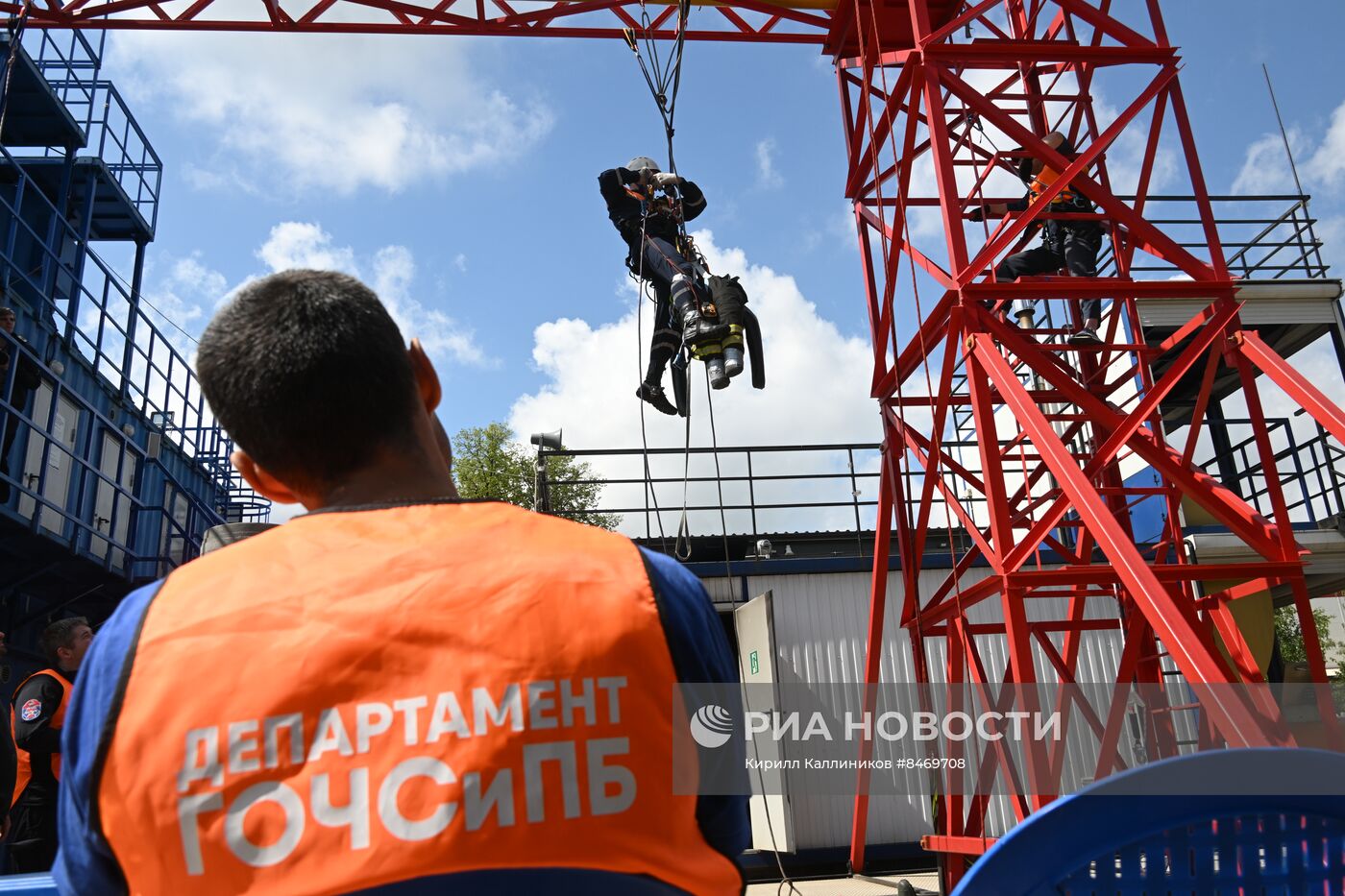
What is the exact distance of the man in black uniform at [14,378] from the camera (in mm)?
8602

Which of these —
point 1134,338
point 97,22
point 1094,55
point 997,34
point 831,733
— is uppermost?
point 97,22

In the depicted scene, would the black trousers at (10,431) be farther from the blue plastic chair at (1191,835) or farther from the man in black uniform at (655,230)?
the blue plastic chair at (1191,835)

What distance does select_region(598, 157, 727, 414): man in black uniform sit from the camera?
22.5ft

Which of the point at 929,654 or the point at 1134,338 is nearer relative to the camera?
the point at 1134,338

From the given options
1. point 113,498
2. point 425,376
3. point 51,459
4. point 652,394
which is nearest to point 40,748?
point 652,394

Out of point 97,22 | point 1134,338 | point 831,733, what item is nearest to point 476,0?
point 97,22

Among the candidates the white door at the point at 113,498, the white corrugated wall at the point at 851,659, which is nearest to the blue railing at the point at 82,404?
the white door at the point at 113,498

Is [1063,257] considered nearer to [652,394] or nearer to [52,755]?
[652,394]

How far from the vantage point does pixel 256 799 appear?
109 centimetres

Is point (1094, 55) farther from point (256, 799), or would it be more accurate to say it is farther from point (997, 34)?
point (256, 799)

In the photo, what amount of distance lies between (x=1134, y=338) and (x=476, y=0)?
24.3 ft

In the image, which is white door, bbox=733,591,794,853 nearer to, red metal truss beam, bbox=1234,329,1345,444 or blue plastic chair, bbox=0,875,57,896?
red metal truss beam, bbox=1234,329,1345,444

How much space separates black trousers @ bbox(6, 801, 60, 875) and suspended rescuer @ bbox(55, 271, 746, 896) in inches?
223

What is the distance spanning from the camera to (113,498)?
1162 cm
